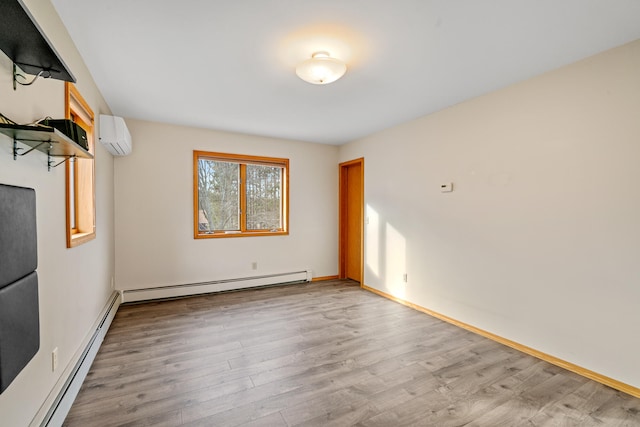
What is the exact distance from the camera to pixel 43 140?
137cm

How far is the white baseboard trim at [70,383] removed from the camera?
1586mm

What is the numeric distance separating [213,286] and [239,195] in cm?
145

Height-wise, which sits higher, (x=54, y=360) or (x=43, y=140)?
(x=43, y=140)

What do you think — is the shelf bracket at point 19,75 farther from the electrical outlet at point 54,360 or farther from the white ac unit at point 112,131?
the white ac unit at point 112,131

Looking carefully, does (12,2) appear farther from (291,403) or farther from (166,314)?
(166,314)

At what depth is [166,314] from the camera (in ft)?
11.7

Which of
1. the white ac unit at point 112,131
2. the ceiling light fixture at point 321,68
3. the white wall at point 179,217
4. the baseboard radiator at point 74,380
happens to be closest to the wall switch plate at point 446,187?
the ceiling light fixture at point 321,68

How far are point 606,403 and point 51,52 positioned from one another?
371cm

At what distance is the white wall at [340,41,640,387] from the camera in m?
2.17

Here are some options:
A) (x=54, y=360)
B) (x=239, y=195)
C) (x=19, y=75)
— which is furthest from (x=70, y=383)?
(x=239, y=195)

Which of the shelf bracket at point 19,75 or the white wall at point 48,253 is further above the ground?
the shelf bracket at point 19,75

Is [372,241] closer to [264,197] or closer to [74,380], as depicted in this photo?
[264,197]

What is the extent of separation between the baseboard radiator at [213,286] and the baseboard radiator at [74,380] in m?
0.93

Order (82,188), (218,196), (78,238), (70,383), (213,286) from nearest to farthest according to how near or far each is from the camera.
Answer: (70,383), (78,238), (82,188), (213,286), (218,196)
